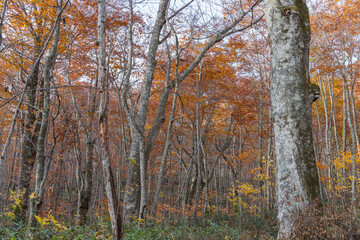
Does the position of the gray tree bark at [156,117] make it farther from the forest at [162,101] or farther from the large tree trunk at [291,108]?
the large tree trunk at [291,108]

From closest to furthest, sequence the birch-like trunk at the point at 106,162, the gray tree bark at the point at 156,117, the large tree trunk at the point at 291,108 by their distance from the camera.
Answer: the birch-like trunk at the point at 106,162, the large tree trunk at the point at 291,108, the gray tree bark at the point at 156,117

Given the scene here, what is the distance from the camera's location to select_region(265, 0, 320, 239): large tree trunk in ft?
7.89

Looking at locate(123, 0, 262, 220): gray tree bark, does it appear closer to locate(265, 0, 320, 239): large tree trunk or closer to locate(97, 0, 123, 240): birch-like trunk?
locate(265, 0, 320, 239): large tree trunk

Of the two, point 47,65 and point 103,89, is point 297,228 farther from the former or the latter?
point 47,65

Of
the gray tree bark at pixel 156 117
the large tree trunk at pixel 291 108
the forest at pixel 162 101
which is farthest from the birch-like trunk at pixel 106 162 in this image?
the gray tree bark at pixel 156 117

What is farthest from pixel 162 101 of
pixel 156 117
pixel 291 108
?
pixel 291 108

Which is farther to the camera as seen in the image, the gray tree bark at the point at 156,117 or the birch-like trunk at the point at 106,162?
the gray tree bark at the point at 156,117

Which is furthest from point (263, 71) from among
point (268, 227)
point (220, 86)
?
point (268, 227)

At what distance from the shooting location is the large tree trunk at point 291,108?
241cm

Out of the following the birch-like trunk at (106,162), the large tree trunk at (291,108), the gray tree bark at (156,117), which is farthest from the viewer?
the gray tree bark at (156,117)

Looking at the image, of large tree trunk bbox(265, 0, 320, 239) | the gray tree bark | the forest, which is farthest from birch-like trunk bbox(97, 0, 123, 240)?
the gray tree bark

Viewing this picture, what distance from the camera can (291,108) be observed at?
8.58 ft

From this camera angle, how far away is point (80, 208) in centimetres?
863

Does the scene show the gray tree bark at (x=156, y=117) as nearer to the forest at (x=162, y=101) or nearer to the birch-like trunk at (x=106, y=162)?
the forest at (x=162, y=101)
